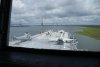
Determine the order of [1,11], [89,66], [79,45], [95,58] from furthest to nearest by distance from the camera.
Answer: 1. [1,11]
2. [79,45]
3. [95,58]
4. [89,66]

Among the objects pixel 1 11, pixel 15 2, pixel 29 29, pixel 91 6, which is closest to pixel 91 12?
pixel 91 6

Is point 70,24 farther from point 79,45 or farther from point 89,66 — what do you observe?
point 89,66

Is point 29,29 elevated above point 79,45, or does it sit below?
above

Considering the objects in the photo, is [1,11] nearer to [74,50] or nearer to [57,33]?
[57,33]

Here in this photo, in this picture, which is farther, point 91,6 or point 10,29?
point 10,29

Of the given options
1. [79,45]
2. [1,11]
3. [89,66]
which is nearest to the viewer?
[89,66]

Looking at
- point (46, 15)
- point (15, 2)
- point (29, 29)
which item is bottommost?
point (29, 29)

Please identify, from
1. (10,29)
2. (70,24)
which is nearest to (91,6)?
(70,24)
